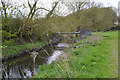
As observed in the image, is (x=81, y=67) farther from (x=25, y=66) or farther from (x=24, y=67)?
(x=25, y=66)

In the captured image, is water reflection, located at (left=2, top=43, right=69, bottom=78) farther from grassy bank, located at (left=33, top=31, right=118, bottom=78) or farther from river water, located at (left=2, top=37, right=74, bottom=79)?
grassy bank, located at (left=33, top=31, right=118, bottom=78)

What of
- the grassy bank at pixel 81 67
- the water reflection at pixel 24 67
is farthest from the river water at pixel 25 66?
the grassy bank at pixel 81 67

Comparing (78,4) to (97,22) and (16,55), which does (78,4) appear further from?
(16,55)

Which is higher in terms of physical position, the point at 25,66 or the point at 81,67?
the point at 81,67

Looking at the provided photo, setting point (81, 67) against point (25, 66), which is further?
point (25, 66)

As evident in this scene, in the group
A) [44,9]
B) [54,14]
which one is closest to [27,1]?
[44,9]

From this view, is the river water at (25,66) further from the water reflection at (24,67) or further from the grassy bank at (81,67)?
the grassy bank at (81,67)

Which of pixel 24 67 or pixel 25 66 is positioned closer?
pixel 24 67

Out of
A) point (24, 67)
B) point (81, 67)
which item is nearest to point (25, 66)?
point (24, 67)

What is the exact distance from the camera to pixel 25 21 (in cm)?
1348

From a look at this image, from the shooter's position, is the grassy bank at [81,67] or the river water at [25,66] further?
the river water at [25,66]

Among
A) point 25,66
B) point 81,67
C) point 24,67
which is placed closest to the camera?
point 81,67

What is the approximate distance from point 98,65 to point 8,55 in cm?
835

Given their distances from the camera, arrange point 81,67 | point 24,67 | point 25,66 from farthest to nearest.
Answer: point 25,66 < point 24,67 < point 81,67
